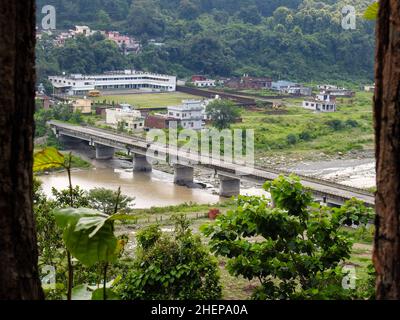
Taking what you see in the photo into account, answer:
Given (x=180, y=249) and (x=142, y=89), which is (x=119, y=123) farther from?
(x=180, y=249)

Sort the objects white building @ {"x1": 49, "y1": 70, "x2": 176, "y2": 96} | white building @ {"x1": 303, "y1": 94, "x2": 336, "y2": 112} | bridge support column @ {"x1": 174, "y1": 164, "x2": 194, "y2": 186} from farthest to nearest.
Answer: white building @ {"x1": 49, "y1": 70, "x2": 176, "y2": 96}, white building @ {"x1": 303, "y1": 94, "x2": 336, "y2": 112}, bridge support column @ {"x1": 174, "y1": 164, "x2": 194, "y2": 186}

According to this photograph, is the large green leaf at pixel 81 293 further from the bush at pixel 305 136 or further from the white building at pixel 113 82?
the white building at pixel 113 82

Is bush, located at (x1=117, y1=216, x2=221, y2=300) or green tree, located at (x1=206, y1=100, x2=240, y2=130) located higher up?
bush, located at (x1=117, y1=216, x2=221, y2=300)

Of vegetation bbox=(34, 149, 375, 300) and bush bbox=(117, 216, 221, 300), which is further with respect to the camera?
bush bbox=(117, 216, 221, 300)

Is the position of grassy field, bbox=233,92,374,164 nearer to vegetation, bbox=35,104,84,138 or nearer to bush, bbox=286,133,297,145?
bush, bbox=286,133,297,145

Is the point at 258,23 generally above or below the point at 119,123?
above

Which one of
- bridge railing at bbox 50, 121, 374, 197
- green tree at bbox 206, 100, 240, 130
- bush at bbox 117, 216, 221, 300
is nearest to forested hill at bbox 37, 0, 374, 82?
green tree at bbox 206, 100, 240, 130
